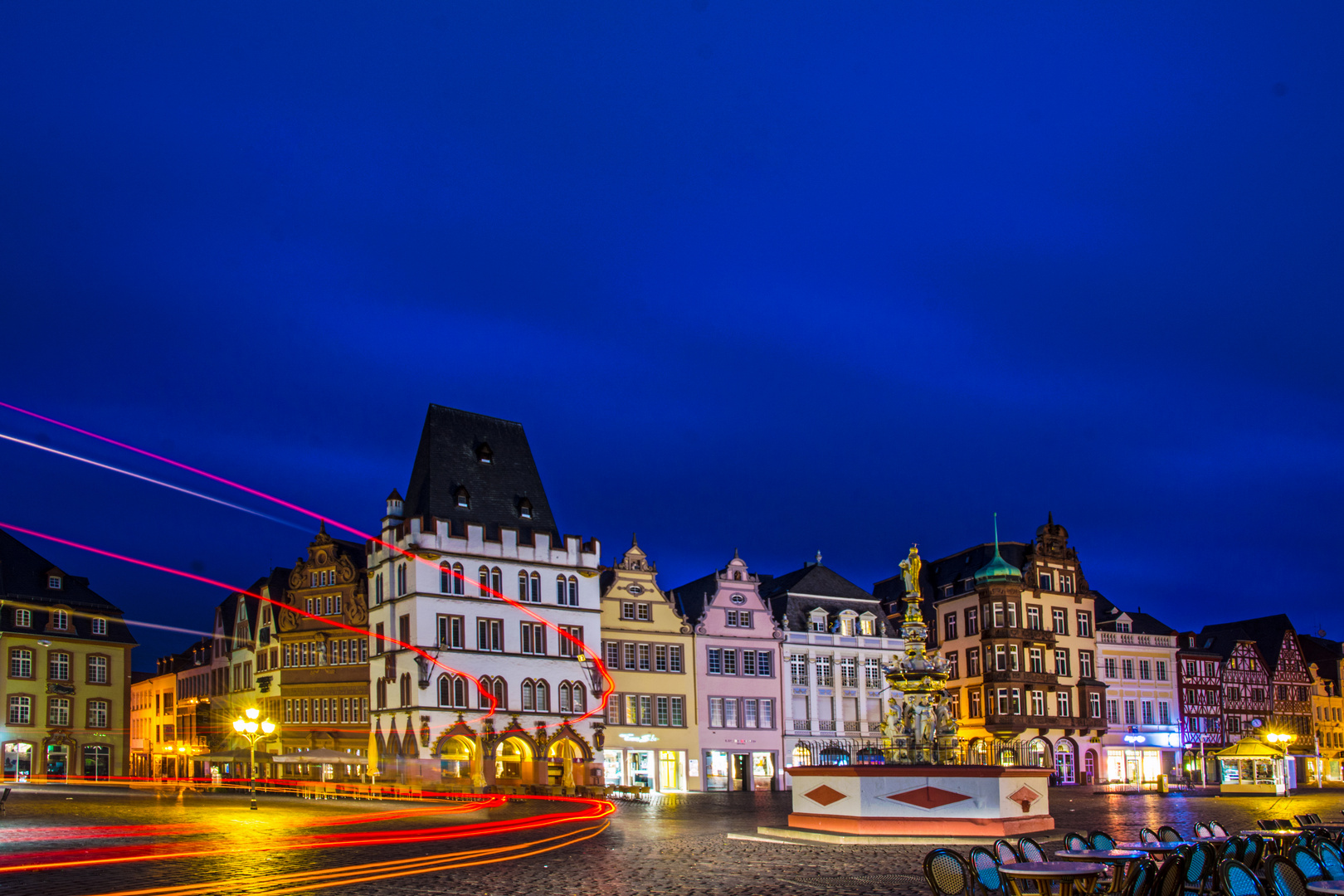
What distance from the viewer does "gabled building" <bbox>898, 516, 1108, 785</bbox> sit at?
2948 inches

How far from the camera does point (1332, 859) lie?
13.9m

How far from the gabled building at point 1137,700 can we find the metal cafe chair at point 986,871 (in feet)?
227

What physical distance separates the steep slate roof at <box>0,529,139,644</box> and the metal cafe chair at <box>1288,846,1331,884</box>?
73.4m

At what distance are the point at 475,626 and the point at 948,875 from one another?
5206 centimetres

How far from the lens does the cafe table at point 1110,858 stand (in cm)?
1557

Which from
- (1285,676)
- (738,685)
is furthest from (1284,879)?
(1285,676)

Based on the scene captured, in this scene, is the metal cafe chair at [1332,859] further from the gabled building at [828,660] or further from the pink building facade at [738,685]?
the gabled building at [828,660]

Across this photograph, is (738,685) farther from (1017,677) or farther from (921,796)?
(921,796)

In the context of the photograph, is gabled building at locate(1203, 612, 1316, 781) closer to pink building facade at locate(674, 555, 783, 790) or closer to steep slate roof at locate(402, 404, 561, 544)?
pink building facade at locate(674, 555, 783, 790)

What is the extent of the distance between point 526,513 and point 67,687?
1149 inches

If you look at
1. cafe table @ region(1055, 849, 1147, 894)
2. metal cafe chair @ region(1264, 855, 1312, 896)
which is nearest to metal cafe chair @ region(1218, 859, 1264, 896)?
metal cafe chair @ region(1264, 855, 1312, 896)

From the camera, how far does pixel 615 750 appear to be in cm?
6762

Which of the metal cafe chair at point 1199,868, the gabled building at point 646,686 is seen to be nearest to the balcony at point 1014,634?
the gabled building at point 646,686

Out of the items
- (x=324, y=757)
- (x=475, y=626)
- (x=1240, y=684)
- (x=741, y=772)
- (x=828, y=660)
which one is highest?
(x=475, y=626)
